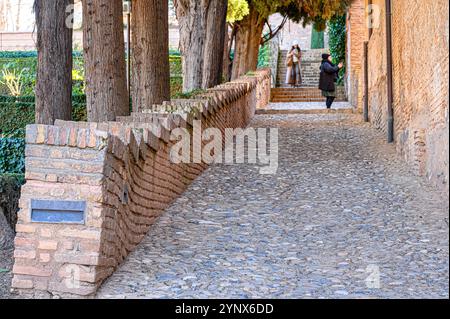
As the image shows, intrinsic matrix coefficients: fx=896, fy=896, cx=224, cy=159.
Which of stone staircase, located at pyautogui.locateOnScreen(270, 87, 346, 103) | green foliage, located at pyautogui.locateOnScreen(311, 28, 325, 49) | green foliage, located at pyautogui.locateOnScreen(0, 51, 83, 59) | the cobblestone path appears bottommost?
the cobblestone path

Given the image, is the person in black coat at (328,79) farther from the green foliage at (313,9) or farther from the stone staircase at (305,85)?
the stone staircase at (305,85)

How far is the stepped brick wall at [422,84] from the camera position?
9.09 metres

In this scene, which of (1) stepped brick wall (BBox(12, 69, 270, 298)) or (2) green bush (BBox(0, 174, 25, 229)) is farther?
(2) green bush (BBox(0, 174, 25, 229))

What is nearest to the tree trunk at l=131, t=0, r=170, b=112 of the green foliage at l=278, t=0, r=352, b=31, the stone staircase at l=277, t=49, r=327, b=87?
the green foliage at l=278, t=0, r=352, b=31

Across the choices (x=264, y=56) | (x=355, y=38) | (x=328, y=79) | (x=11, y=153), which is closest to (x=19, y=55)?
(x=264, y=56)

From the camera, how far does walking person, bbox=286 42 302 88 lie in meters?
32.4

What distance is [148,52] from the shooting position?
13.3 metres

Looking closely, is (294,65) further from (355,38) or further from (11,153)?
(11,153)

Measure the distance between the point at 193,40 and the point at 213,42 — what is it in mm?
400

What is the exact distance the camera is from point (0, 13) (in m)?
45.2

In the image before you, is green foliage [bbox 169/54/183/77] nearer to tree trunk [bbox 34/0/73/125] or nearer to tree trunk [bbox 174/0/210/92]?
tree trunk [bbox 174/0/210/92]

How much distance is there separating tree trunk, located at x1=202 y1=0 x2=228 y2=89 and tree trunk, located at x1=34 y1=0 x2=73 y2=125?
6008 mm

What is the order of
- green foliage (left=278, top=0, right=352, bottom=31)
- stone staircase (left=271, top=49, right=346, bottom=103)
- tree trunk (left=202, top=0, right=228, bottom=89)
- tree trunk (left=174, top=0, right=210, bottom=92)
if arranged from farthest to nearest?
stone staircase (left=271, top=49, right=346, bottom=103) < green foliage (left=278, top=0, right=352, bottom=31) < tree trunk (left=202, top=0, right=228, bottom=89) < tree trunk (left=174, top=0, right=210, bottom=92)

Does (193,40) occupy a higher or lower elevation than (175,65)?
higher
